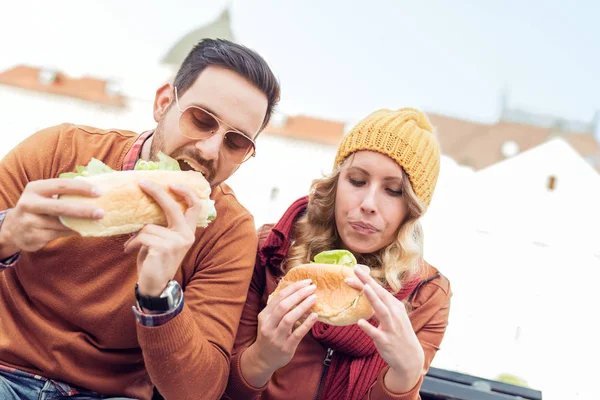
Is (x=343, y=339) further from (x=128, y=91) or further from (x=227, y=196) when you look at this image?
(x=128, y=91)

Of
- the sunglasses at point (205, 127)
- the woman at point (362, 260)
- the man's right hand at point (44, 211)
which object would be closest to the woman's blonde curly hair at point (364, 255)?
the woman at point (362, 260)

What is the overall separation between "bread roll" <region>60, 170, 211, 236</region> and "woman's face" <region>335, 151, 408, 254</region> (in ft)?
3.05

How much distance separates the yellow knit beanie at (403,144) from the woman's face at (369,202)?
0.16 ft

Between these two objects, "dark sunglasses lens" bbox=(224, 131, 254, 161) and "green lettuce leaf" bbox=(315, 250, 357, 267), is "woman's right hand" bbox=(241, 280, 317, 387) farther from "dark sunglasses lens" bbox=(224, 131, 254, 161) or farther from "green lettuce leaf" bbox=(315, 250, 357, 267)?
"dark sunglasses lens" bbox=(224, 131, 254, 161)

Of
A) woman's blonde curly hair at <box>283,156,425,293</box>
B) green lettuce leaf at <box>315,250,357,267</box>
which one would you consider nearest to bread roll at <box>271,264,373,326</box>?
green lettuce leaf at <box>315,250,357,267</box>

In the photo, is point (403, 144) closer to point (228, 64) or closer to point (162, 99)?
A: point (228, 64)

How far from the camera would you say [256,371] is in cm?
254

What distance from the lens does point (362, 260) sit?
3.06m

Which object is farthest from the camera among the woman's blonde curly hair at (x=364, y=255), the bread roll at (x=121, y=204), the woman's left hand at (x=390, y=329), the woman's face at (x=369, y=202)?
the woman's blonde curly hair at (x=364, y=255)

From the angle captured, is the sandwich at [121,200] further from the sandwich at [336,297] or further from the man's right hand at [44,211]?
the sandwich at [336,297]

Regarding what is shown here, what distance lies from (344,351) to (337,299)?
19.2 inches

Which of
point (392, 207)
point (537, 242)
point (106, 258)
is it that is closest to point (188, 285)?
point (106, 258)

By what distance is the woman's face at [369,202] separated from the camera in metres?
2.79

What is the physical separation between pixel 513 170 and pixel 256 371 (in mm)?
42848
